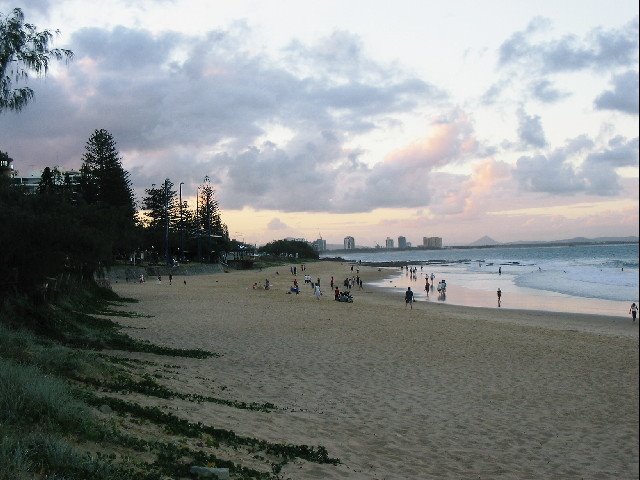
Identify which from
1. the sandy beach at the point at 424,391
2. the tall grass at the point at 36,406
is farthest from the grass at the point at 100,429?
the sandy beach at the point at 424,391

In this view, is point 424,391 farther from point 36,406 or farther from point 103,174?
point 103,174

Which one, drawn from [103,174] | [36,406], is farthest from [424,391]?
[103,174]

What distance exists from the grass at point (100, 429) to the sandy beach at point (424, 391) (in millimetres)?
457

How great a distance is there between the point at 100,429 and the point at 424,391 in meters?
6.81

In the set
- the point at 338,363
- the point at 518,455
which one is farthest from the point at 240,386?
the point at 518,455

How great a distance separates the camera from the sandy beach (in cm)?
698

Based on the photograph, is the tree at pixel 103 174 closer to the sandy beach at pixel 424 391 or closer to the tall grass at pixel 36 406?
the sandy beach at pixel 424 391

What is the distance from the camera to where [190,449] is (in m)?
5.61

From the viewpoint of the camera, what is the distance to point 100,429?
528cm

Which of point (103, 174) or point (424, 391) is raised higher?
point (103, 174)

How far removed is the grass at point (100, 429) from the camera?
4258 mm

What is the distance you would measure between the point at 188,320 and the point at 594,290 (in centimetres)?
2902

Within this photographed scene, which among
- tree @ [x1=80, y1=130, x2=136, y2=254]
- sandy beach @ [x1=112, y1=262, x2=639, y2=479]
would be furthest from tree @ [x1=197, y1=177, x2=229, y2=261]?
sandy beach @ [x1=112, y1=262, x2=639, y2=479]

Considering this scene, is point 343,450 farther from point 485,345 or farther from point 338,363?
point 485,345
